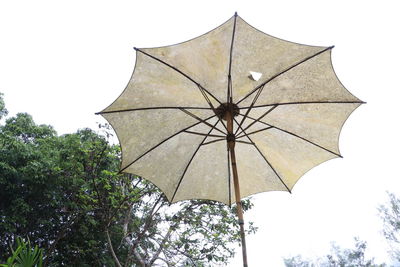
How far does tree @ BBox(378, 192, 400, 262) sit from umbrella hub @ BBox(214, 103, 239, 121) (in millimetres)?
22544

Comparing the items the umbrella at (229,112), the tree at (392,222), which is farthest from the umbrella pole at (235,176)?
the tree at (392,222)

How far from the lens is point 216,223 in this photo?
6.95m

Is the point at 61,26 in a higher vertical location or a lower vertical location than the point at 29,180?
higher

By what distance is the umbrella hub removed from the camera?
2289 mm

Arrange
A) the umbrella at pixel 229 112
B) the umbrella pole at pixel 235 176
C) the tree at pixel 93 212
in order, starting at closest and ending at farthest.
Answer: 1. the umbrella pole at pixel 235 176
2. the umbrella at pixel 229 112
3. the tree at pixel 93 212

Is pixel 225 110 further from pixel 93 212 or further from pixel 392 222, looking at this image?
pixel 392 222

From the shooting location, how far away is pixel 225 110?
2.31 m

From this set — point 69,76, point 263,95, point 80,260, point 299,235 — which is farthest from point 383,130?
point 263,95

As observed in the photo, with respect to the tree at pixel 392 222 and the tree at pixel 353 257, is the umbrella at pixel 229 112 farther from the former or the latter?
the tree at pixel 392 222

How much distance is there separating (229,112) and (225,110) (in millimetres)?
38

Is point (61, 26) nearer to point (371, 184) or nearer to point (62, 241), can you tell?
point (62, 241)

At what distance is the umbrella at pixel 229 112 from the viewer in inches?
80.4

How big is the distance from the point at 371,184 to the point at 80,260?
39.5 metres

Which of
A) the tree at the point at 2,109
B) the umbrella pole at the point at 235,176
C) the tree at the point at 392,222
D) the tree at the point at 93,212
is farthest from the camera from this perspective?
the tree at the point at 392,222
